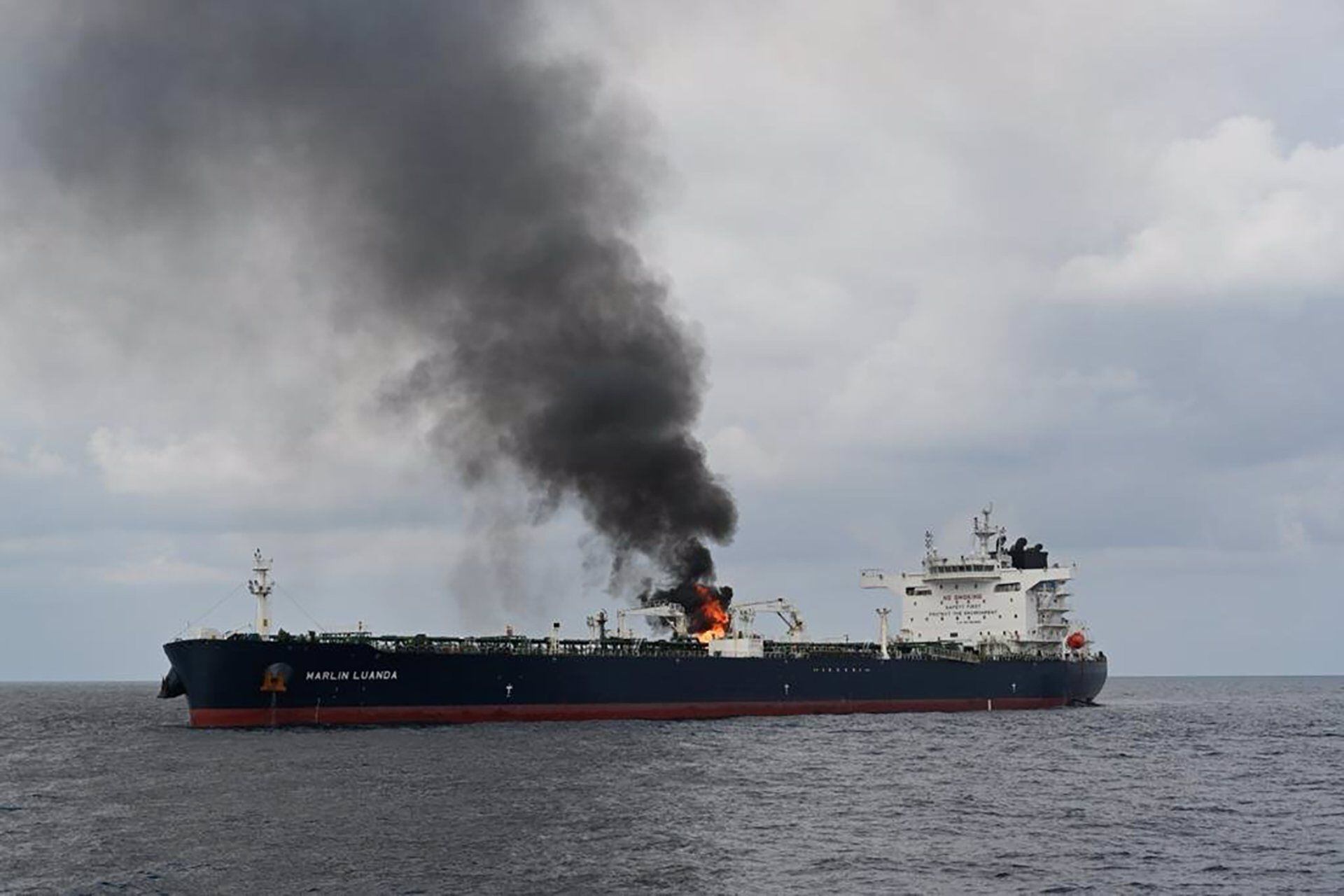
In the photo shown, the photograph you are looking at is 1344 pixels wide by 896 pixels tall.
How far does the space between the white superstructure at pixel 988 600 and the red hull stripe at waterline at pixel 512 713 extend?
670 inches

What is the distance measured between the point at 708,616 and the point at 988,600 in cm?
2928

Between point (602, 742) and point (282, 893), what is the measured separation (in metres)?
30.5

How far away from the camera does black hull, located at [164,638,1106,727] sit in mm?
61062

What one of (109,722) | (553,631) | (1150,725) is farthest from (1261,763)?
(109,722)

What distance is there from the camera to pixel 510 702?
66875mm

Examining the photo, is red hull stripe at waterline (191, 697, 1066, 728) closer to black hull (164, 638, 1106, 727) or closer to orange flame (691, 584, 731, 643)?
black hull (164, 638, 1106, 727)

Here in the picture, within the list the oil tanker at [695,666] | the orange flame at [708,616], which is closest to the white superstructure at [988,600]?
the oil tanker at [695,666]

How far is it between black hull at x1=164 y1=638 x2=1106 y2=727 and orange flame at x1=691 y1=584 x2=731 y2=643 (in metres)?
5.51

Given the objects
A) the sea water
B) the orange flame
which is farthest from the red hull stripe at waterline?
the orange flame

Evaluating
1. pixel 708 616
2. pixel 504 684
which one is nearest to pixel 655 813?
pixel 504 684

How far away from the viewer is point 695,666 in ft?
244

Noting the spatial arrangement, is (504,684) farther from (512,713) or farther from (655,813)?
(655,813)

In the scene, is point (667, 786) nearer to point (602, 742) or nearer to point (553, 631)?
point (602, 742)

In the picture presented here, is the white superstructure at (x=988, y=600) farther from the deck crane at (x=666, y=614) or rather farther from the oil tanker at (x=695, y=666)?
the deck crane at (x=666, y=614)
